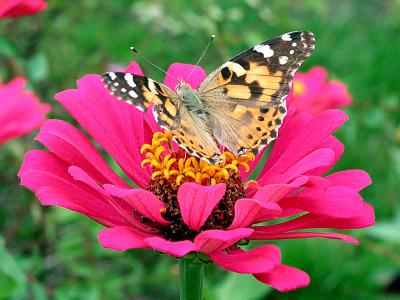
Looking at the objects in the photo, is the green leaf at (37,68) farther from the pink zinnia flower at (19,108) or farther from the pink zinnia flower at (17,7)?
the pink zinnia flower at (17,7)

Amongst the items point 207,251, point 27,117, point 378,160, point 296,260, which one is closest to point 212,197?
point 207,251

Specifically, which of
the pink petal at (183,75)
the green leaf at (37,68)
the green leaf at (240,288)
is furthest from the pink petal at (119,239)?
the green leaf at (37,68)

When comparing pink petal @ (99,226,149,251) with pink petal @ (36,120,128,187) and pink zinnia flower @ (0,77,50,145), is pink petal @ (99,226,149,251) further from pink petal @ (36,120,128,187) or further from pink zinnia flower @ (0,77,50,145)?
pink zinnia flower @ (0,77,50,145)

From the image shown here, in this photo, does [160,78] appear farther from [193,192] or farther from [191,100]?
[193,192]

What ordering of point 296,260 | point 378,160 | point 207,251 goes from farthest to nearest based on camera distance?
1. point 378,160
2. point 296,260
3. point 207,251

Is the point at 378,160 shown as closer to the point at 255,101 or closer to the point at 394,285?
the point at 394,285

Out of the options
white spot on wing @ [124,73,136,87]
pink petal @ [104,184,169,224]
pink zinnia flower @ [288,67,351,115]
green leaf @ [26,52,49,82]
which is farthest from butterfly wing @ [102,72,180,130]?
pink zinnia flower @ [288,67,351,115]

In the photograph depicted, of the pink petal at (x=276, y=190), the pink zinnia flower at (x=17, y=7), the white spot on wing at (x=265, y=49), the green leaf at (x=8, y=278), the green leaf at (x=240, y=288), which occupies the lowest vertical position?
the green leaf at (x=240, y=288)
